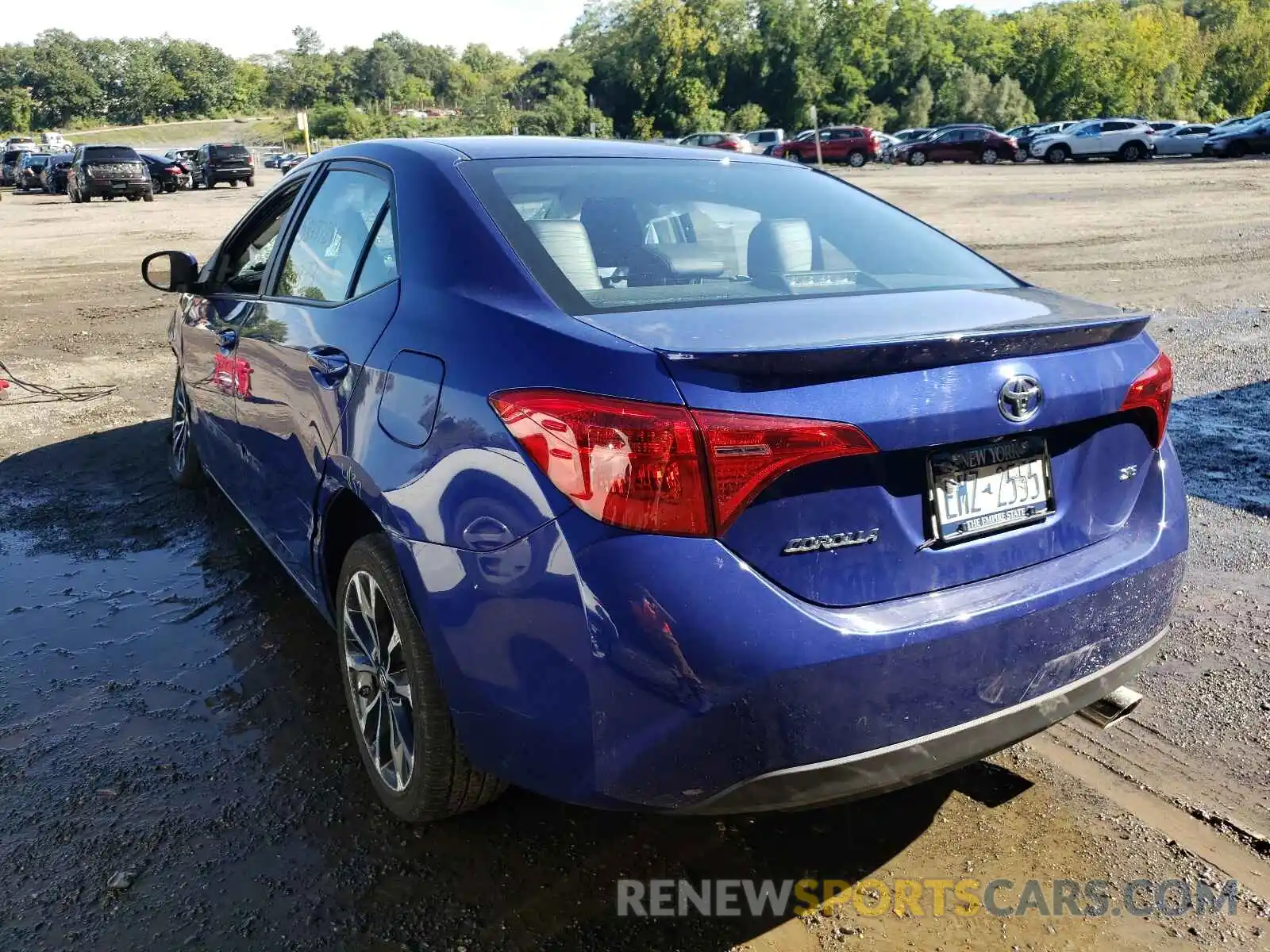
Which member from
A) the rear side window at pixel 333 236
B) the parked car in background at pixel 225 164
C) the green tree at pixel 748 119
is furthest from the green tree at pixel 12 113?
the rear side window at pixel 333 236

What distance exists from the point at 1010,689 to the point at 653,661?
2.59ft

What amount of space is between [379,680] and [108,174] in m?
35.2

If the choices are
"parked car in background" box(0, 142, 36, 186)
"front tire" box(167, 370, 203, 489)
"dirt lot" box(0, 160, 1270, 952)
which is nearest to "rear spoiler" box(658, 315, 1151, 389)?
"dirt lot" box(0, 160, 1270, 952)

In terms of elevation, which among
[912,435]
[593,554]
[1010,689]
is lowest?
[1010,689]

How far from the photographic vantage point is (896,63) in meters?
112

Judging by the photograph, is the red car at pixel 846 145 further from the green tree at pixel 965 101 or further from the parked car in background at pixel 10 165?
the green tree at pixel 965 101

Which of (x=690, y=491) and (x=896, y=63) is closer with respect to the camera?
(x=690, y=491)

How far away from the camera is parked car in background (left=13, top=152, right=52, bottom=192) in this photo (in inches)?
1636

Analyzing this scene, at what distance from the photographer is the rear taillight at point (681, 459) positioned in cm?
193

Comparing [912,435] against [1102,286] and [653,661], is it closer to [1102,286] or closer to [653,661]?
[653,661]

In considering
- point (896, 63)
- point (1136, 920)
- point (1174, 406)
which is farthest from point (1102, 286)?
point (896, 63)

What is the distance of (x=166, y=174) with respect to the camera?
126ft

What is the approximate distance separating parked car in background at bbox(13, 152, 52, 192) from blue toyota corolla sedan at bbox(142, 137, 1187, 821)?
45.6m

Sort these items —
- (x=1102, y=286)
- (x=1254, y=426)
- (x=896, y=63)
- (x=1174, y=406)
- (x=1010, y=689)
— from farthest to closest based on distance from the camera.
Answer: (x=896, y=63), (x=1102, y=286), (x=1174, y=406), (x=1254, y=426), (x=1010, y=689)
